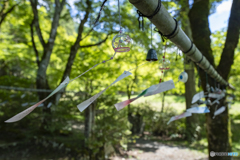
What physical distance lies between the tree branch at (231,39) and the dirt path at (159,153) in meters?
3.95

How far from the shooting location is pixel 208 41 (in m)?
Answer: 4.29

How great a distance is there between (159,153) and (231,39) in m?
5.20

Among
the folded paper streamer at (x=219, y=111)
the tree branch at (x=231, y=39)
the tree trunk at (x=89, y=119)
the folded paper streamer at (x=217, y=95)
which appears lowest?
the tree trunk at (x=89, y=119)

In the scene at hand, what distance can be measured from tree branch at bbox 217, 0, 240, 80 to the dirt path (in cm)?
395

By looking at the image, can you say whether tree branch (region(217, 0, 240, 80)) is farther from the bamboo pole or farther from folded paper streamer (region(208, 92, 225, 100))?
the bamboo pole

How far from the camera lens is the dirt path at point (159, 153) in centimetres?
631

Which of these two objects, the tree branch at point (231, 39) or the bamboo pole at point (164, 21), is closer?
the bamboo pole at point (164, 21)

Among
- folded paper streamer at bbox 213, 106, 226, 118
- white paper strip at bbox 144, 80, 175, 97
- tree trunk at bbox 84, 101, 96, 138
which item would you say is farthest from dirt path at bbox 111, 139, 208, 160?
white paper strip at bbox 144, 80, 175, 97

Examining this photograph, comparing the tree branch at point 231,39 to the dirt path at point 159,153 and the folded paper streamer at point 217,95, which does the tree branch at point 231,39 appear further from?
the dirt path at point 159,153

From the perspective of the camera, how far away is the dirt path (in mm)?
6305

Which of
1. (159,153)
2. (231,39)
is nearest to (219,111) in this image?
(231,39)

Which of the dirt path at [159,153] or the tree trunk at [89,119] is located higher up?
the tree trunk at [89,119]

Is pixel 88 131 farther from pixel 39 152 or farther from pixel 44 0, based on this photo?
pixel 44 0

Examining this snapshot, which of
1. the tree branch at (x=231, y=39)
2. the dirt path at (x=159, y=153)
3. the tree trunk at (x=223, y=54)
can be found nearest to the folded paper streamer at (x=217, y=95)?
the tree trunk at (x=223, y=54)
